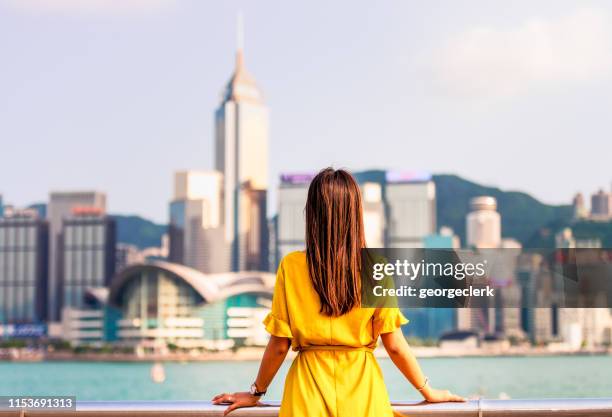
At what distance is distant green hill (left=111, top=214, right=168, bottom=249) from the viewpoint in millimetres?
115062

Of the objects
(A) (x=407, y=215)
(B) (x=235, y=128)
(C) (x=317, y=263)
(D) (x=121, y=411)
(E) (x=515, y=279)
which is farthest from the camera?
(B) (x=235, y=128)

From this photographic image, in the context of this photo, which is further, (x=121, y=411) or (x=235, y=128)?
(x=235, y=128)

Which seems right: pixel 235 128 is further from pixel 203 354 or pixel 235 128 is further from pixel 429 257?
pixel 429 257

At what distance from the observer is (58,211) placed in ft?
356

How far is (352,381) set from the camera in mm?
2203

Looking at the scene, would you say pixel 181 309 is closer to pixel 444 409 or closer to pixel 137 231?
pixel 137 231

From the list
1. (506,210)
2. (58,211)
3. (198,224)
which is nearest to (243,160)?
(198,224)

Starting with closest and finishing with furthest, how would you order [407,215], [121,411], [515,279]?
[515,279], [121,411], [407,215]

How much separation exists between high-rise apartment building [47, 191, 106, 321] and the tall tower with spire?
1381cm

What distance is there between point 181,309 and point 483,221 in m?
42.6

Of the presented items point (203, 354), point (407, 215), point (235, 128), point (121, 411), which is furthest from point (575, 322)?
point (121, 411)

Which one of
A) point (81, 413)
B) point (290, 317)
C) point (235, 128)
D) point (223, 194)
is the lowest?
point (81, 413)

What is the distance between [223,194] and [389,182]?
720 inches

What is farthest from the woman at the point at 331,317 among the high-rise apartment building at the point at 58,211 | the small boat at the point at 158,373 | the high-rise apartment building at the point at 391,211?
the high-rise apartment building at the point at 58,211
